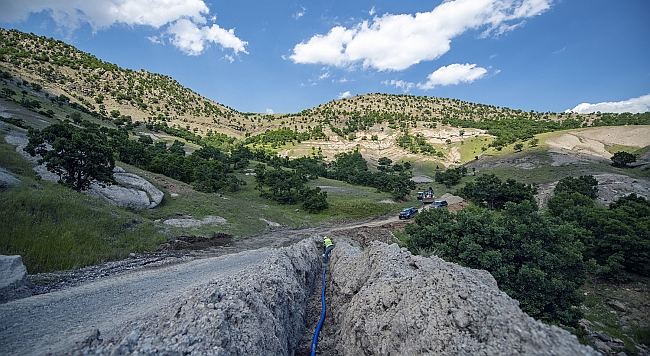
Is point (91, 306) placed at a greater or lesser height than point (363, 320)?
greater

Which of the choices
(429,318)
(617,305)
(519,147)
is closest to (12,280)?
(429,318)

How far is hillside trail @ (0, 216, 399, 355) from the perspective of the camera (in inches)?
244

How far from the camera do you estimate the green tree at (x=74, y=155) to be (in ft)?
71.1

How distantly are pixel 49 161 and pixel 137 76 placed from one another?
155291 mm

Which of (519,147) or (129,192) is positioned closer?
(129,192)

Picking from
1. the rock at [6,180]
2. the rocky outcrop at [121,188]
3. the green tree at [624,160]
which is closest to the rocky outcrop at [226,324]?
the rock at [6,180]

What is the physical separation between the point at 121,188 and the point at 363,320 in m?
28.0

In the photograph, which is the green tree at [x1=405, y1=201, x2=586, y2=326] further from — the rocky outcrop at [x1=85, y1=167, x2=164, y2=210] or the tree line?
the rocky outcrop at [x1=85, y1=167, x2=164, y2=210]

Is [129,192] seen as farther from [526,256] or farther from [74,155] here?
[526,256]

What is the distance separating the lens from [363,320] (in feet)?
29.1

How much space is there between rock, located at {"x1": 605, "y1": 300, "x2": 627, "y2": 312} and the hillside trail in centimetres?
2561

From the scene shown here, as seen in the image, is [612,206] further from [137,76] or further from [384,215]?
[137,76]

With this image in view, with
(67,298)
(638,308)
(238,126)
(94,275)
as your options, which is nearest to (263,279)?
(67,298)

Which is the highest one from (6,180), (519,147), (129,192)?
(6,180)
